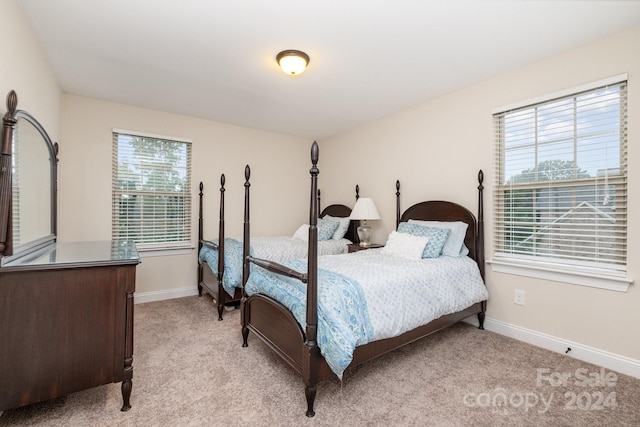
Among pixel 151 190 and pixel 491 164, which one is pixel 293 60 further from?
pixel 151 190

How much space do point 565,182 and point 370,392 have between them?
89.0 inches

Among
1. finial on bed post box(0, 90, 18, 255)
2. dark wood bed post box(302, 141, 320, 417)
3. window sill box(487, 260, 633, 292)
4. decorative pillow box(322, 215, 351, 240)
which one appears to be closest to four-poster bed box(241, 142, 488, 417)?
dark wood bed post box(302, 141, 320, 417)

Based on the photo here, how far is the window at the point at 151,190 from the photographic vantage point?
3555mm

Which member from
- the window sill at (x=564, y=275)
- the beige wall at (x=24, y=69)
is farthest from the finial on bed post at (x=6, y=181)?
the window sill at (x=564, y=275)

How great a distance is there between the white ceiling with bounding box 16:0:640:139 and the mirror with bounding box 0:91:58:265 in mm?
767

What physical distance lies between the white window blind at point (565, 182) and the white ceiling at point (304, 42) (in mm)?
501

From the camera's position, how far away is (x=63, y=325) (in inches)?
59.9

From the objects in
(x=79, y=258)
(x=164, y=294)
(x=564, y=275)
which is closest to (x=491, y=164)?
(x=564, y=275)

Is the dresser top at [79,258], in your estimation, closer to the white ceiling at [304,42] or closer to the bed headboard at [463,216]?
the white ceiling at [304,42]

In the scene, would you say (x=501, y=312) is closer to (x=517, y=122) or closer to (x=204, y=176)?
(x=517, y=122)

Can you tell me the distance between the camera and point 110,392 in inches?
72.6

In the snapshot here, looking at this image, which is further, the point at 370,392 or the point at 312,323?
the point at 370,392

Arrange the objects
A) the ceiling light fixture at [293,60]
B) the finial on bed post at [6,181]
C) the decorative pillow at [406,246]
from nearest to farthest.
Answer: the finial on bed post at [6,181], the ceiling light fixture at [293,60], the decorative pillow at [406,246]

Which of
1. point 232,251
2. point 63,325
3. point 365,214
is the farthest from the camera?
point 365,214
